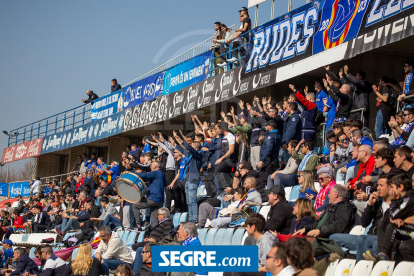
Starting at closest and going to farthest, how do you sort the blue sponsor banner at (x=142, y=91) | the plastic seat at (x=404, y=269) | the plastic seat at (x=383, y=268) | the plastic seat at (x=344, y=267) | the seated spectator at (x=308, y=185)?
the plastic seat at (x=404, y=269) < the plastic seat at (x=383, y=268) < the plastic seat at (x=344, y=267) < the seated spectator at (x=308, y=185) < the blue sponsor banner at (x=142, y=91)

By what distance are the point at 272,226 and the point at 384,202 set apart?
1.97m

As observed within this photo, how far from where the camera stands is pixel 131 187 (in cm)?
1166

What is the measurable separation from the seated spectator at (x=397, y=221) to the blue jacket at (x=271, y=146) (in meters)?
5.18

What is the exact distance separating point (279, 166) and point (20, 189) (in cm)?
2248

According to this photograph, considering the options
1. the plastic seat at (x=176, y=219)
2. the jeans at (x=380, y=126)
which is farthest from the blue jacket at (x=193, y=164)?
the jeans at (x=380, y=126)

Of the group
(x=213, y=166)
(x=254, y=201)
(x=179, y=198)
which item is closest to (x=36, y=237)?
(x=179, y=198)

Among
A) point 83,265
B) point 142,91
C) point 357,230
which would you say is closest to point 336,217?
point 357,230

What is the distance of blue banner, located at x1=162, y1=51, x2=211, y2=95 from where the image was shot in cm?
1767

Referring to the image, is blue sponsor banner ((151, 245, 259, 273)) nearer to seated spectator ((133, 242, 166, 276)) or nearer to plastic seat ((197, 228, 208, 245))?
seated spectator ((133, 242, 166, 276))

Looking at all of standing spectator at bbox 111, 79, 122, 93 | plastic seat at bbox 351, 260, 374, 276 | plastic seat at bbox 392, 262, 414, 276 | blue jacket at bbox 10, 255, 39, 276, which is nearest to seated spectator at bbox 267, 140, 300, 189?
plastic seat at bbox 351, 260, 374, 276

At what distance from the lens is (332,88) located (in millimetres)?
10617

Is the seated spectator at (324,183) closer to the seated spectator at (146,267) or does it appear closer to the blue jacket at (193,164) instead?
the seated spectator at (146,267)

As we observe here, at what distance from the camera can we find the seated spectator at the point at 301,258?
13.3ft

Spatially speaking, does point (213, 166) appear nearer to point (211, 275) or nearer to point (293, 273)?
point (211, 275)
